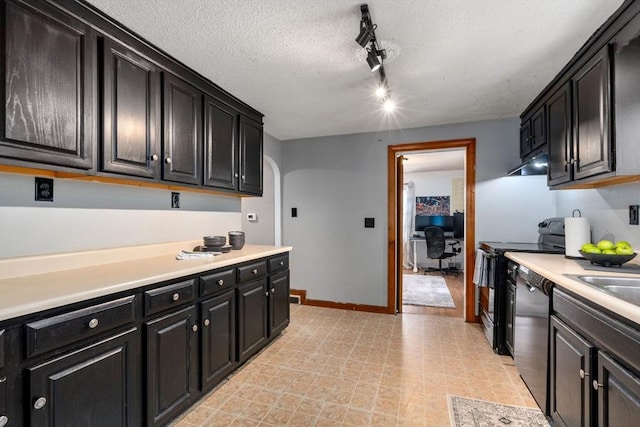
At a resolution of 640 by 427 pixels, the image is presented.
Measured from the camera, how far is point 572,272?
1.63 meters

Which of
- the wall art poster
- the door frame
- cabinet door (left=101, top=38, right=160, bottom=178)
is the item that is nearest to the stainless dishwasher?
the door frame

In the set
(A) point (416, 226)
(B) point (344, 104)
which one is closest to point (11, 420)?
(B) point (344, 104)

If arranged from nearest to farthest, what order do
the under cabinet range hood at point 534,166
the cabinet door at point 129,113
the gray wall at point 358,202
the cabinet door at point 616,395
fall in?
the cabinet door at point 616,395 < the cabinet door at point 129,113 < the under cabinet range hood at point 534,166 < the gray wall at point 358,202

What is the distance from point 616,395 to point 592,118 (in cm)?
156

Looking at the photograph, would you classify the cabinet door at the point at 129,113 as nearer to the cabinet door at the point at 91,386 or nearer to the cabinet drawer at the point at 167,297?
the cabinet drawer at the point at 167,297

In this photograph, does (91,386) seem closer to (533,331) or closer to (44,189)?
(44,189)

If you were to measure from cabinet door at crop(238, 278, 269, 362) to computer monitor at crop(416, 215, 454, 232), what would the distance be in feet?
16.4

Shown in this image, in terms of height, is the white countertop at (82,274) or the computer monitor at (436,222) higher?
the computer monitor at (436,222)

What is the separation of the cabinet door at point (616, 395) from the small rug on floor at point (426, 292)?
2912mm

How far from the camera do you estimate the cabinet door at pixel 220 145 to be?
2.40 meters

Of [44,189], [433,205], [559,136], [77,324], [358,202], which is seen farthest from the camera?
[433,205]

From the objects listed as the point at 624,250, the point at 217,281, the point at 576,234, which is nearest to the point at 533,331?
the point at 624,250

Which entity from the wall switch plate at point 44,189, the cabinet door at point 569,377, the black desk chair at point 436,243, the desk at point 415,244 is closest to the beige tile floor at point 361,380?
the cabinet door at point 569,377

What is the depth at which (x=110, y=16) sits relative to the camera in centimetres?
161
